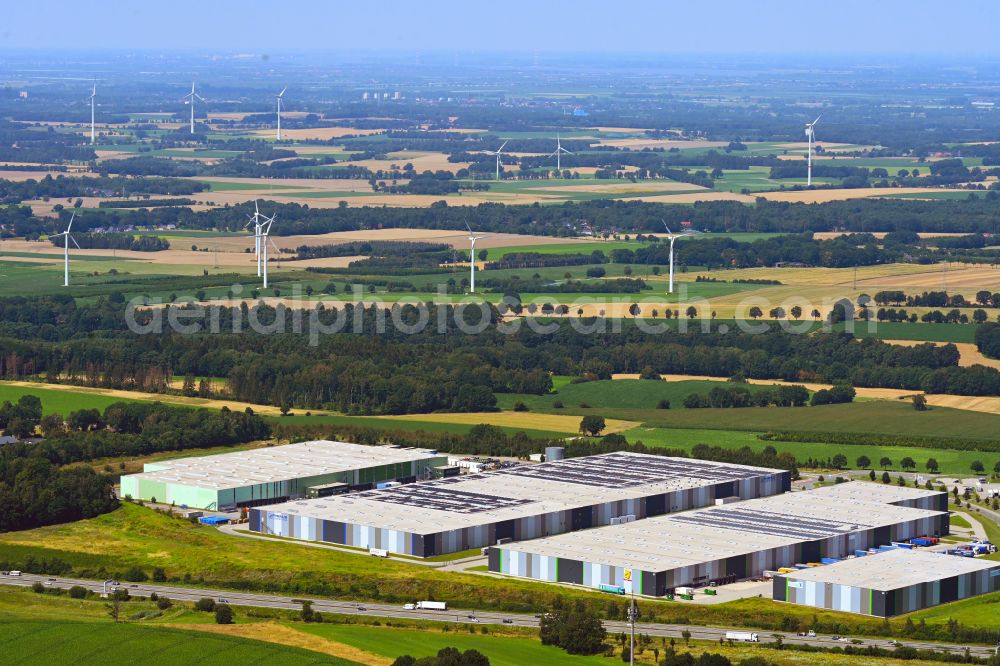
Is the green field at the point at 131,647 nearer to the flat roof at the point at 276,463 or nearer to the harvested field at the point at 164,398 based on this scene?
the flat roof at the point at 276,463

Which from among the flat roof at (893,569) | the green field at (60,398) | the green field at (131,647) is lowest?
the green field at (60,398)

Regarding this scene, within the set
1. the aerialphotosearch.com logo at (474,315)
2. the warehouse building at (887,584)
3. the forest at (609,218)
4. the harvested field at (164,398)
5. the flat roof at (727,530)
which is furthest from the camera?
the forest at (609,218)

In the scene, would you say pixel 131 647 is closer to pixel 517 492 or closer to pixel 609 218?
pixel 517 492

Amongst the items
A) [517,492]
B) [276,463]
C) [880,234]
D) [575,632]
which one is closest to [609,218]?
[880,234]

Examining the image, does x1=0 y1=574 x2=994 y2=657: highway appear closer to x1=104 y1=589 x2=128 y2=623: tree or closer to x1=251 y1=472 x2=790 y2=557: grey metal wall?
x1=104 y1=589 x2=128 y2=623: tree

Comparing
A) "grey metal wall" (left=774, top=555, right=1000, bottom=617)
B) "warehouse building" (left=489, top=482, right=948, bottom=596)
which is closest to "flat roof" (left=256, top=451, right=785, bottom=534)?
"warehouse building" (left=489, top=482, right=948, bottom=596)

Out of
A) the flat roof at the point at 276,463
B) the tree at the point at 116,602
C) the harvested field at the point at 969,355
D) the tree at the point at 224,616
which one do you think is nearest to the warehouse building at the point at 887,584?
the tree at the point at 224,616

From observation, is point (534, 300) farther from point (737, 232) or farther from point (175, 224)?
point (175, 224)

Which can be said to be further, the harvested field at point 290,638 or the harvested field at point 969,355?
the harvested field at point 969,355
